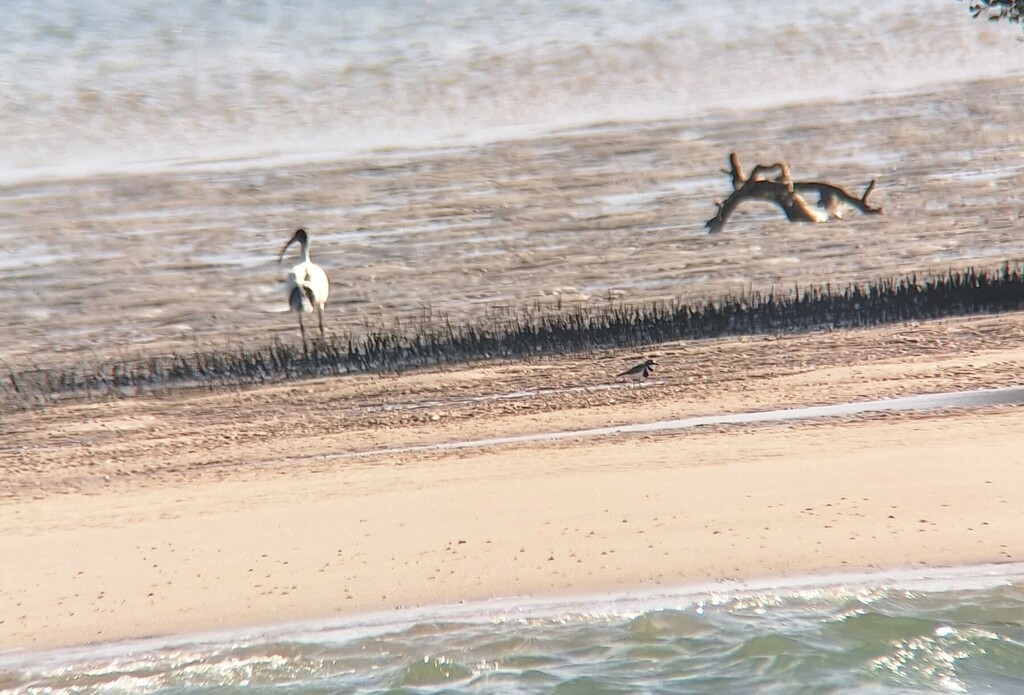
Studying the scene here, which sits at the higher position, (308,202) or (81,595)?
(308,202)

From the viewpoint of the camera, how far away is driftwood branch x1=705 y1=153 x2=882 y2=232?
42.7 ft

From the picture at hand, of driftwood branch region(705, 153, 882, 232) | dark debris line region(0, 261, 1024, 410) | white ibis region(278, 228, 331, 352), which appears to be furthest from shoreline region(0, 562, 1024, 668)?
driftwood branch region(705, 153, 882, 232)

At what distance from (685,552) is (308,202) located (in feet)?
34.0

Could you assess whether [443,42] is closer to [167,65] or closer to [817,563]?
[167,65]

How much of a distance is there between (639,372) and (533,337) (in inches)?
42.1

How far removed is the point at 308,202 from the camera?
50.1ft

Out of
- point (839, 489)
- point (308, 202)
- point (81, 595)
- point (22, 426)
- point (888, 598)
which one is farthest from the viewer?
point (308, 202)

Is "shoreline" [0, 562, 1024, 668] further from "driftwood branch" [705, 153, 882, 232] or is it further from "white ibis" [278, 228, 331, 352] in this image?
"driftwood branch" [705, 153, 882, 232]

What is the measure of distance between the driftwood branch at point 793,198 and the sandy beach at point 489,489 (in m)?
3.92

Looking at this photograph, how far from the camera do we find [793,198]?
1307cm

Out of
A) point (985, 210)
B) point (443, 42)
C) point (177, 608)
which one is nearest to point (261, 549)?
point (177, 608)

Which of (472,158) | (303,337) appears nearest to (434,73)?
(472,158)

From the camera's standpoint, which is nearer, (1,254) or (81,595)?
(81,595)

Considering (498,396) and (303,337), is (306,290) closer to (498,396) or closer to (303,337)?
(303,337)
